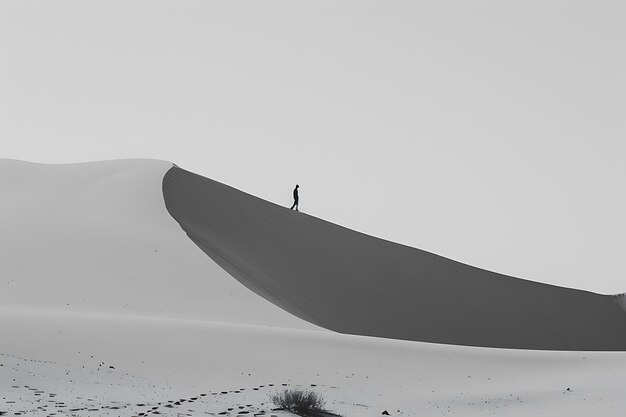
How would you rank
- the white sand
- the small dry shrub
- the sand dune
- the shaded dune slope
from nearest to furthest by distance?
the small dry shrub
the white sand
the sand dune
the shaded dune slope

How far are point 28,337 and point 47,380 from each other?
2594 mm

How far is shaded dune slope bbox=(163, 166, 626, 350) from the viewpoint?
2642 cm

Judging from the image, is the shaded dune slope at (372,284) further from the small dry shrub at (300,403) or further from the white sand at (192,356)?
the small dry shrub at (300,403)

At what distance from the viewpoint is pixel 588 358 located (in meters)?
16.9

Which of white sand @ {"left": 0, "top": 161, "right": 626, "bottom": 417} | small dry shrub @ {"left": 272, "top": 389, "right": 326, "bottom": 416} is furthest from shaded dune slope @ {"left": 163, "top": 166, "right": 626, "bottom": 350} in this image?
small dry shrub @ {"left": 272, "top": 389, "right": 326, "bottom": 416}

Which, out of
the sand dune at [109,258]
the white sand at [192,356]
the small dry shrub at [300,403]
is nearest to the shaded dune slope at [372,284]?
the sand dune at [109,258]

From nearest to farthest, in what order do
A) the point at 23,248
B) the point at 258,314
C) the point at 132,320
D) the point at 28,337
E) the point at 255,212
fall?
the point at 28,337
the point at 132,320
the point at 258,314
the point at 23,248
the point at 255,212

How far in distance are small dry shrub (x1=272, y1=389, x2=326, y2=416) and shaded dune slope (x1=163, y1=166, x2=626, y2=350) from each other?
414 inches

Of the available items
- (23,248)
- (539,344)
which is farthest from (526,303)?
(23,248)

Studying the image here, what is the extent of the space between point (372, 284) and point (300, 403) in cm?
1832

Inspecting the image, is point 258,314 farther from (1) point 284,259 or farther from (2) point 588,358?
(1) point 284,259

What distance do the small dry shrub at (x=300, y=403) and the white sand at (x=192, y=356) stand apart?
0.85 ft

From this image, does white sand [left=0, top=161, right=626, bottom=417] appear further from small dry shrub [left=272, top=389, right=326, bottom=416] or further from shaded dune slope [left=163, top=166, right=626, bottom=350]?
shaded dune slope [left=163, top=166, right=626, bottom=350]

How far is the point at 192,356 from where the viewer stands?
581 inches
